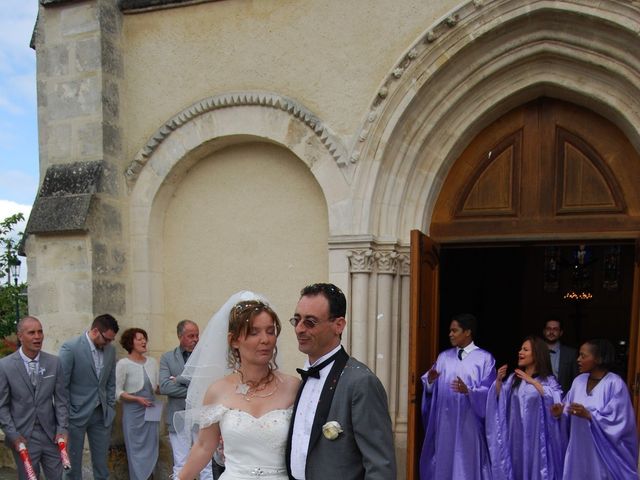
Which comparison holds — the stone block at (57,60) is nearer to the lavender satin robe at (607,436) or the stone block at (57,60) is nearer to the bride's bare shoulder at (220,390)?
the bride's bare shoulder at (220,390)

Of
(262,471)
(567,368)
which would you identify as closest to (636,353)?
(567,368)

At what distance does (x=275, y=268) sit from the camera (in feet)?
20.0

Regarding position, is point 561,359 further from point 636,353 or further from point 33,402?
point 33,402

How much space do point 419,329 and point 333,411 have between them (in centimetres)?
285

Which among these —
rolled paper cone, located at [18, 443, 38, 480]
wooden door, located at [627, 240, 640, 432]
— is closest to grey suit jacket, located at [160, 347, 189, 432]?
rolled paper cone, located at [18, 443, 38, 480]

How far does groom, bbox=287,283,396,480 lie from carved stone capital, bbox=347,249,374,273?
9.07 feet

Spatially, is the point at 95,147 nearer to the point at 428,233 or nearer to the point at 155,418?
the point at 155,418

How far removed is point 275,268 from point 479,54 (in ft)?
9.44

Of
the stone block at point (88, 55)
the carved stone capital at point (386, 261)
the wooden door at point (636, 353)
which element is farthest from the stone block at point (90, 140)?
the wooden door at point (636, 353)

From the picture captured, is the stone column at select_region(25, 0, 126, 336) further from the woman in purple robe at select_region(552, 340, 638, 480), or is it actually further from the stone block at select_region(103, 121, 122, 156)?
the woman in purple robe at select_region(552, 340, 638, 480)

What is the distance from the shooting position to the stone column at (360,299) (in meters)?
5.38

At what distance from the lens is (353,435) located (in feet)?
7.97

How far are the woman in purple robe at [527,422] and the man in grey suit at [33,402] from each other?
12.2 ft

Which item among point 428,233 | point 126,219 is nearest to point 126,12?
point 126,219
